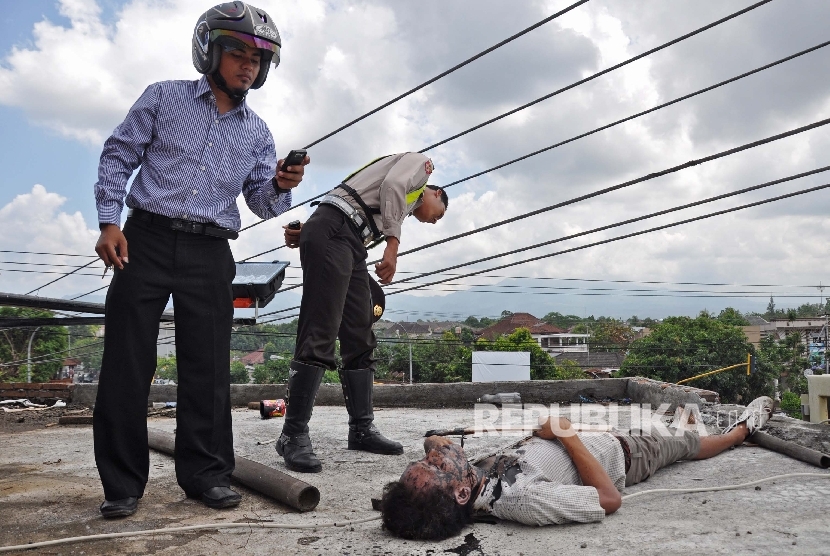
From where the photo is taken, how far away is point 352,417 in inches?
127

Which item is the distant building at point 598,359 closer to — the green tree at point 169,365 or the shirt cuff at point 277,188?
the green tree at point 169,365

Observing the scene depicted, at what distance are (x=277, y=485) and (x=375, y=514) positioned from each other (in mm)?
341

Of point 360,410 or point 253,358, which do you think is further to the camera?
point 253,358

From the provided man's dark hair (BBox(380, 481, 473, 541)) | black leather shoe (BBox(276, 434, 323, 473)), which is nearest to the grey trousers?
man's dark hair (BBox(380, 481, 473, 541))

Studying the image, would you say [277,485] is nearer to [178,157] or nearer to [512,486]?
[512,486]

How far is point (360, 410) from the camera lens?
10.5 feet

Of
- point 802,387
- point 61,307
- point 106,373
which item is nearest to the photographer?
point 106,373

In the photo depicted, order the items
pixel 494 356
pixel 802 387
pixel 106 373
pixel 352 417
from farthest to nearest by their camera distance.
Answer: pixel 802 387
pixel 494 356
pixel 352 417
pixel 106 373

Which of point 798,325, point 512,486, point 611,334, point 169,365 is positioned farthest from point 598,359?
point 512,486

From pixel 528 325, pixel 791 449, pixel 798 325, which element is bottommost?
pixel 791 449

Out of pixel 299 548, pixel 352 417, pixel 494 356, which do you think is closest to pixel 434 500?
pixel 299 548

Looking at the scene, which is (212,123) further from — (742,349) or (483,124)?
(742,349)

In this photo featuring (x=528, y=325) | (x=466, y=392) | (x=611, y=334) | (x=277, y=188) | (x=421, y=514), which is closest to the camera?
(x=421, y=514)

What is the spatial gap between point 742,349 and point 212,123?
50.4m
